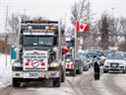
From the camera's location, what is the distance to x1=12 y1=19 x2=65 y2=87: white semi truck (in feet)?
83.5

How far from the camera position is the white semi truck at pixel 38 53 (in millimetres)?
25453

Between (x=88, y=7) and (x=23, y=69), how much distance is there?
64.4m

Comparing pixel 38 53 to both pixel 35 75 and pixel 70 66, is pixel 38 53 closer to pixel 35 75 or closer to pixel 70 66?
pixel 35 75

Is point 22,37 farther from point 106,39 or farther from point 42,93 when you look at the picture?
point 106,39

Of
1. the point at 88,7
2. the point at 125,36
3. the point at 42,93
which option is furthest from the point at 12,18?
the point at 42,93

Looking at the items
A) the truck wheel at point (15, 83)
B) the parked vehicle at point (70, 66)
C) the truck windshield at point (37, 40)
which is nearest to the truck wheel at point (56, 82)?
the truck wheel at point (15, 83)

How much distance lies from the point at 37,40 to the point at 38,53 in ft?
4.33

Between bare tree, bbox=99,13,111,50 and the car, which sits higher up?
bare tree, bbox=99,13,111,50

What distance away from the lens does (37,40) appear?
26828 mm

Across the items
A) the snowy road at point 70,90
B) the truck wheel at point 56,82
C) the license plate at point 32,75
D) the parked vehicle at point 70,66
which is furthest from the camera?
the parked vehicle at point 70,66

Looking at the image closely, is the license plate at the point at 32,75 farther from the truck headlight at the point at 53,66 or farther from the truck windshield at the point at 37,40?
the truck windshield at the point at 37,40

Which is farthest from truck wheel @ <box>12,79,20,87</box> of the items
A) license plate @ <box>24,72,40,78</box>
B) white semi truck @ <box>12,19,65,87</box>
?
license plate @ <box>24,72,40,78</box>

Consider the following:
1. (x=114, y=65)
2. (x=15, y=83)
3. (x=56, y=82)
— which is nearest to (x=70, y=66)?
(x=114, y=65)

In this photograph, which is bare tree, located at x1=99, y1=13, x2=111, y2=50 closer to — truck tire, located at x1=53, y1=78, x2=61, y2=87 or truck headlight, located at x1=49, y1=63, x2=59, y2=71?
truck tire, located at x1=53, y1=78, x2=61, y2=87
